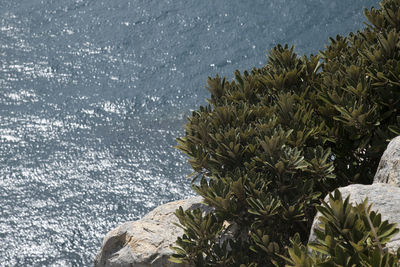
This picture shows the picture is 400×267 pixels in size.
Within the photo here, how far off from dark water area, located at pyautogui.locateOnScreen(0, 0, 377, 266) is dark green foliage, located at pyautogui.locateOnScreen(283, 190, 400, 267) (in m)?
4.97

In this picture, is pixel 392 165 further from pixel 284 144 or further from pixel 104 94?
pixel 104 94

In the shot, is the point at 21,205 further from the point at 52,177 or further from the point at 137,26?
the point at 137,26

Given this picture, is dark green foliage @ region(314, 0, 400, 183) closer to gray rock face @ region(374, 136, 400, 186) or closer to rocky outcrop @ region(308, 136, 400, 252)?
gray rock face @ region(374, 136, 400, 186)

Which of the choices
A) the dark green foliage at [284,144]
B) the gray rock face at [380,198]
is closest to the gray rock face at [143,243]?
the dark green foliage at [284,144]

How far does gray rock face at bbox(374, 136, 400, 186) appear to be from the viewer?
337cm

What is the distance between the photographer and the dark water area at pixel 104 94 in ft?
25.7

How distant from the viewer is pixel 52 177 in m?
8.45

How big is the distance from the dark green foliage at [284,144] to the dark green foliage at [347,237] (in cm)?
71

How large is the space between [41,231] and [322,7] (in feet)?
24.9

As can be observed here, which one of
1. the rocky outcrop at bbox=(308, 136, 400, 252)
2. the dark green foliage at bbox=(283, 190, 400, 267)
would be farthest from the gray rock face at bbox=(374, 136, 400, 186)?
the dark green foliage at bbox=(283, 190, 400, 267)

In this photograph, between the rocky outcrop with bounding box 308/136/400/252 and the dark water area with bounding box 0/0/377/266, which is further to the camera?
the dark water area with bounding box 0/0/377/266

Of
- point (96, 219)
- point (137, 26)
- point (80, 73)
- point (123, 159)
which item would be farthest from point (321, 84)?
point (137, 26)

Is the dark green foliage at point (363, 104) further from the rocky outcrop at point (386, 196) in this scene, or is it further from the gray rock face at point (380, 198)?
the gray rock face at point (380, 198)

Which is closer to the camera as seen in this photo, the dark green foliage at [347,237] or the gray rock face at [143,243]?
the dark green foliage at [347,237]
